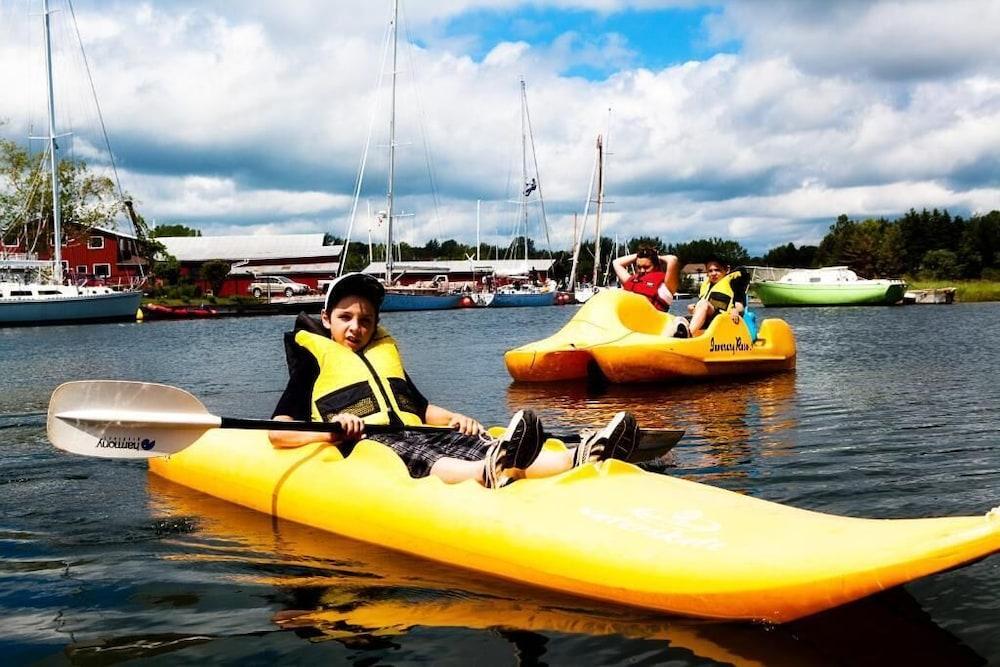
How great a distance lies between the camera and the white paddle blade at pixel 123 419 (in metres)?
4.75

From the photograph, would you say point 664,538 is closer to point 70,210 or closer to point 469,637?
point 469,637

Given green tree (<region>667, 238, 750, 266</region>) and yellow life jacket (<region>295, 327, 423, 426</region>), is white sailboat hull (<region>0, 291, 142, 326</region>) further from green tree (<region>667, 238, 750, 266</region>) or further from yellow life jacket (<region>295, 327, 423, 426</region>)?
green tree (<region>667, 238, 750, 266</region>)

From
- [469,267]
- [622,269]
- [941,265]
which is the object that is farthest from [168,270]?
[941,265]

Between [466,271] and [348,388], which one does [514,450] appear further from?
[466,271]

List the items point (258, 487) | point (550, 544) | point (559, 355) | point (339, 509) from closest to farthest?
1. point (550, 544)
2. point (339, 509)
3. point (258, 487)
4. point (559, 355)

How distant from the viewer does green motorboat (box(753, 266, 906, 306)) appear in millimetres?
40625

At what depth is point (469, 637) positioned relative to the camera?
132 inches

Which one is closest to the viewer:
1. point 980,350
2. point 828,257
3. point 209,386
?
point 209,386

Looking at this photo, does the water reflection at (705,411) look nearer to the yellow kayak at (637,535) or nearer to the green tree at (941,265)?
the yellow kayak at (637,535)

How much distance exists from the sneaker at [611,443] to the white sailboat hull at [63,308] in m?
32.0

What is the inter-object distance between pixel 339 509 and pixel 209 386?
8.72 metres

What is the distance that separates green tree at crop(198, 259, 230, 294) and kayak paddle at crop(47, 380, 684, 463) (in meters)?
47.4

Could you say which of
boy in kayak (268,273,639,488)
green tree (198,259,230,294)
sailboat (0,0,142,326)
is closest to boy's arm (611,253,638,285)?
boy in kayak (268,273,639,488)

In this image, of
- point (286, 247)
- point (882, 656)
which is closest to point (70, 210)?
point (286, 247)
